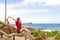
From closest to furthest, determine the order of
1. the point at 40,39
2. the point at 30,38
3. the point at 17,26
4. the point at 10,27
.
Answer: the point at 30,38
the point at 17,26
the point at 40,39
the point at 10,27

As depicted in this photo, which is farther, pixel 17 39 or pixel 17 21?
pixel 17 39

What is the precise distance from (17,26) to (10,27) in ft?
7.26

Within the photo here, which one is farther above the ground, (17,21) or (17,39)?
(17,21)

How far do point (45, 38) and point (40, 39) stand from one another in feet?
2.85

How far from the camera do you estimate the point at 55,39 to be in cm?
1370

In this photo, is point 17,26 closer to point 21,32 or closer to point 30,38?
point 21,32

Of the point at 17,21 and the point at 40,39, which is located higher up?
the point at 17,21

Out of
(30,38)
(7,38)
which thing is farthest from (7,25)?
(30,38)

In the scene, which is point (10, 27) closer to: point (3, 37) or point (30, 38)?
point (3, 37)

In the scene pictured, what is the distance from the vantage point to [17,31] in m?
11.7

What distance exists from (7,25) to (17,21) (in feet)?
3.74

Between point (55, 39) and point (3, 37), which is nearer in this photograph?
point (3, 37)

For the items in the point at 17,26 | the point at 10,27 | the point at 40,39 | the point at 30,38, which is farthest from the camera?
the point at 10,27

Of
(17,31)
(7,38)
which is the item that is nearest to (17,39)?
(7,38)
